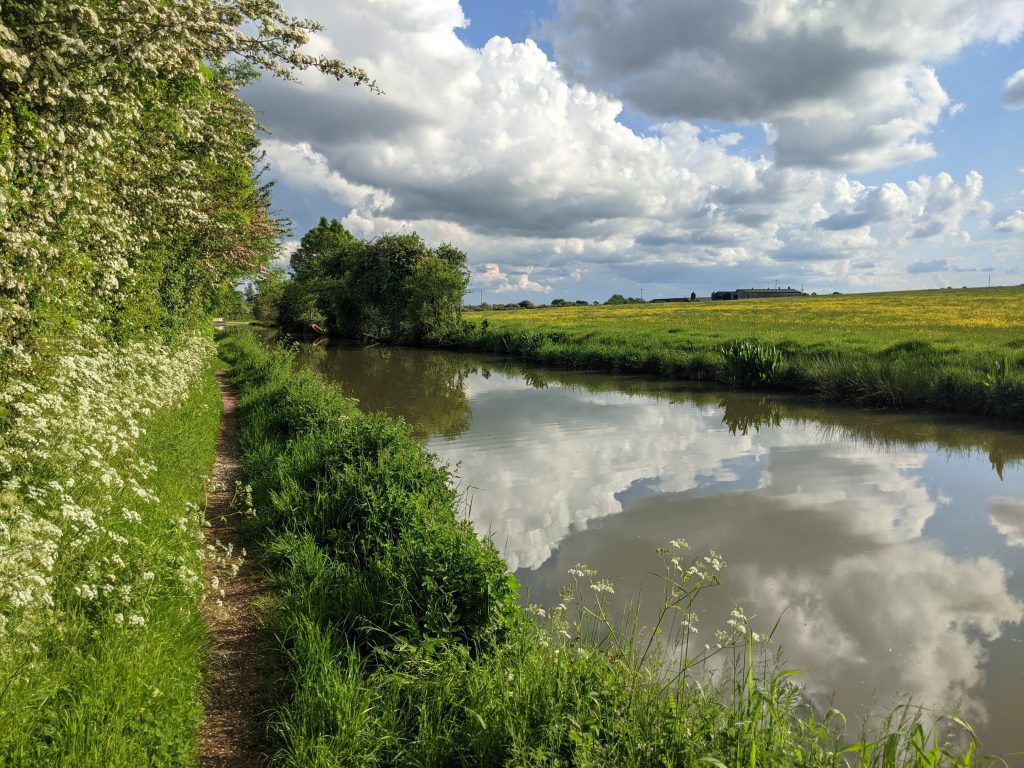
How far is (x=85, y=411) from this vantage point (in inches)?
185

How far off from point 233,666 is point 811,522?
7.15 m

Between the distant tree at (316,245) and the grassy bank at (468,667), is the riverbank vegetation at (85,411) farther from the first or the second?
the distant tree at (316,245)

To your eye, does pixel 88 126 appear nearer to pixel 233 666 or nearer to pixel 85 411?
pixel 85 411

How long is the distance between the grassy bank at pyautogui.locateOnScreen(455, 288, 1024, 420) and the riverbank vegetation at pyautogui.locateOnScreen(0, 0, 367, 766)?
1716 cm

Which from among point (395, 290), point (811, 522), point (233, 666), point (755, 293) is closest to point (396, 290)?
point (395, 290)

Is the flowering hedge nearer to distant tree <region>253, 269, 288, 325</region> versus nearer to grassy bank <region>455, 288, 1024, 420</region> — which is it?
grassy bank <region>455, 288, 1024, 420</region>

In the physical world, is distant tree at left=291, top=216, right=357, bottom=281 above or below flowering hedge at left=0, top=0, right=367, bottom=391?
above

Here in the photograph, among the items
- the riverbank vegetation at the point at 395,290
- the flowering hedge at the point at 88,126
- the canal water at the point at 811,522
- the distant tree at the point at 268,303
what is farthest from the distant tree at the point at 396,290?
the flowering hedge at the point at 88,126

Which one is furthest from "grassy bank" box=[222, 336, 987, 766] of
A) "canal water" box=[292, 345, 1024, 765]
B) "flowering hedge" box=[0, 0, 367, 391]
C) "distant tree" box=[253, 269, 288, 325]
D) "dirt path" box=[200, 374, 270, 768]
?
"distant tree" box=[253, 269, 288, 325]

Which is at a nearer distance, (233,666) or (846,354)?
(233,666)

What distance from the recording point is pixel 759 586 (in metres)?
6.37

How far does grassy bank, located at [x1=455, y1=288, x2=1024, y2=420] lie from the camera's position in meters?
16.4

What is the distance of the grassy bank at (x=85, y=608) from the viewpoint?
117 inches

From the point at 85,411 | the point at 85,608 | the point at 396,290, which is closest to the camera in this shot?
the point at 85,608
